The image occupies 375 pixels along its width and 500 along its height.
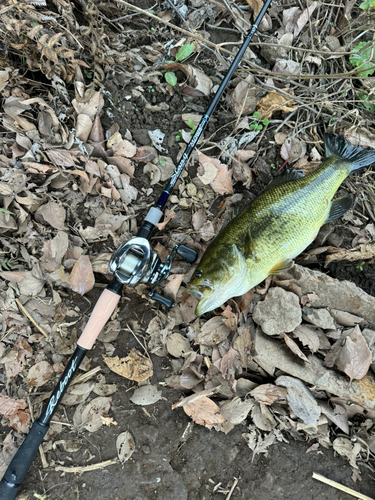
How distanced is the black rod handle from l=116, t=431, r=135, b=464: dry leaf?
58 centimetres

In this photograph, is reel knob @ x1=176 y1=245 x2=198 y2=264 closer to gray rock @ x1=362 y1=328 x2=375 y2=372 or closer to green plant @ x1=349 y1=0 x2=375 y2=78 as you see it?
gray rock @ x1=362 y1=328 x2=375 y2=372

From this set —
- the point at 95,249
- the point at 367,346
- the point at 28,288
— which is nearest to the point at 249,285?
the point at 367,346

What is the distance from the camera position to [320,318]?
2836mm

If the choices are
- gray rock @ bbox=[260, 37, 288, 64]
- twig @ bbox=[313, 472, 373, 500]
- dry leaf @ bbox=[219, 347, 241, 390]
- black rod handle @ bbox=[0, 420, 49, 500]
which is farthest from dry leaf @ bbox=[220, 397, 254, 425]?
gray rock @ bbox=[260, 37, 288, 64]

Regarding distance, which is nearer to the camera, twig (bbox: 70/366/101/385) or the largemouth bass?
the largemouth bass

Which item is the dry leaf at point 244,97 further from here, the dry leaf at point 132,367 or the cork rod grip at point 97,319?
the dry leaf at point 132,367

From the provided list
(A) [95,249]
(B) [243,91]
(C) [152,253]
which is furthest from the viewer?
(B) [243,91]

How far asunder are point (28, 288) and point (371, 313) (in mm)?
2810

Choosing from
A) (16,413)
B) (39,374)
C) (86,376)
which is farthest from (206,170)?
(16,413)

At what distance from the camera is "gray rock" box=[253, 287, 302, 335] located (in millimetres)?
2748

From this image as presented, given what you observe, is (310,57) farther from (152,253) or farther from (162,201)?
(152,253)

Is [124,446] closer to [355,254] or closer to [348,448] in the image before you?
→ [348,448]

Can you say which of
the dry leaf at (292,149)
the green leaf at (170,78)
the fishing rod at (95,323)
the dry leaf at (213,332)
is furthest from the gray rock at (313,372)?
the green leaf at (170,78)

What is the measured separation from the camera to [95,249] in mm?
2951
